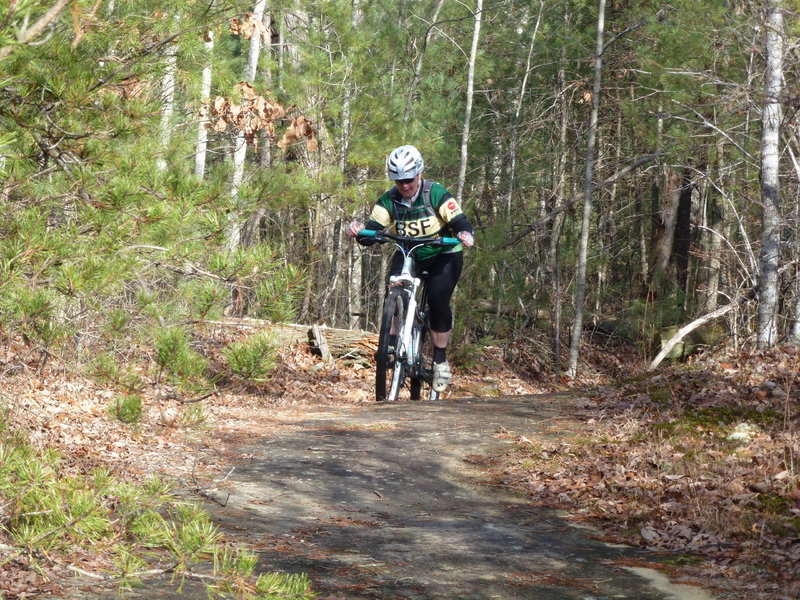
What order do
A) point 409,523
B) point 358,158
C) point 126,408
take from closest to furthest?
point 126,408
point 409,523
point 358,158

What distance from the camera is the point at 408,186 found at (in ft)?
28.7

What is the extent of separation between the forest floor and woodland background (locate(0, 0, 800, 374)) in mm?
995

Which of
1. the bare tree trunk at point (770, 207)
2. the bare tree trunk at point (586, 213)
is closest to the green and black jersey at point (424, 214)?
the bare tree trunk at point (770, 207)

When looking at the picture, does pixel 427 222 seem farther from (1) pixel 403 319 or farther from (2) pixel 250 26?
(2) pixel 250 26

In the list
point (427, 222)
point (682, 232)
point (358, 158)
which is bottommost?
point (427, 222)

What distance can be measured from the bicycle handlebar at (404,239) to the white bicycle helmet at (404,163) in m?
0.58

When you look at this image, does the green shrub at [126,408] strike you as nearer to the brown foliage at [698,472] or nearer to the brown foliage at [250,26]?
the brown foliage at [698,472]

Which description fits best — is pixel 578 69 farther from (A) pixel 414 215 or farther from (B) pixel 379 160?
(A) pixel 414 215

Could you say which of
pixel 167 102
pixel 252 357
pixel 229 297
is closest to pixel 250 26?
pixel 167 102

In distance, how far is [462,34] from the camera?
79.4ft

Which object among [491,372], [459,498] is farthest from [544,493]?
[491,372]

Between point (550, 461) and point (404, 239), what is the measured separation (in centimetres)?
336

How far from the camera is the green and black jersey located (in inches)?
349

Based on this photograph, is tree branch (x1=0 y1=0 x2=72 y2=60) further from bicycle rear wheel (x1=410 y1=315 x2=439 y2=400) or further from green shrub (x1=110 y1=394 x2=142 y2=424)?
bicycle rear wheel (x1=410 y1=315 x2=439 y2=400)
